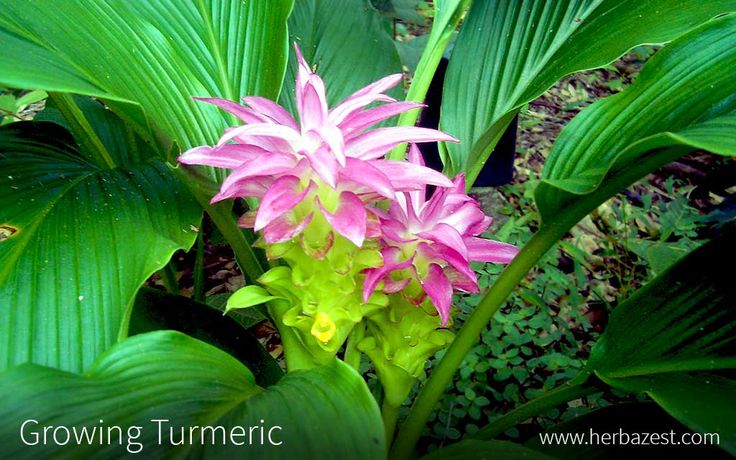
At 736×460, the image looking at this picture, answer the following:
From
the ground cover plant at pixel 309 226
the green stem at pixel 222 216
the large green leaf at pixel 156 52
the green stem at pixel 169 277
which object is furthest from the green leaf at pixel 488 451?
the green stem at pixel 169 277

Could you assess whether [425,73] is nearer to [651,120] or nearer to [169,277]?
[651,120]

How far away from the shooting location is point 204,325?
3.00 ft

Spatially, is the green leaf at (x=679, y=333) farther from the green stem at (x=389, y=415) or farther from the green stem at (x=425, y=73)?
the green stem at (x=425, y=73)

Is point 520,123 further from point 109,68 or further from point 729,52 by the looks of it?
point 109,68

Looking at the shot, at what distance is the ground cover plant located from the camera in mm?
579

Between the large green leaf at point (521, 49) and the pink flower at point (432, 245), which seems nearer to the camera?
the pink flower at point (432, 245)

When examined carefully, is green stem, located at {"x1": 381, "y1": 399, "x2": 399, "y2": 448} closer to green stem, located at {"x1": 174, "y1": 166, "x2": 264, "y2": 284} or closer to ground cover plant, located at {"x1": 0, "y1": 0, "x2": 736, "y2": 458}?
ground cover plant, located at {"x1": 0, "y1": 0, "x2": 736, "y2": 458}

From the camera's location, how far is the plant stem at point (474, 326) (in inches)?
30.8

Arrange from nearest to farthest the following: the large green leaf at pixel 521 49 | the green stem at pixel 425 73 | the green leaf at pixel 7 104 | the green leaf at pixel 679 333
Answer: the green leaf at pixel 679 333 < the large green leaf at pixel 521 49 < the green stem at pixel 425 73 < the green leaf at pixel 7 104

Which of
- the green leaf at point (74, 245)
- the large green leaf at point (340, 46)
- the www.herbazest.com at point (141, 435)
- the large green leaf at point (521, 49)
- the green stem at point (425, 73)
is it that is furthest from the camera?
the large green leaf at point (340, 46)

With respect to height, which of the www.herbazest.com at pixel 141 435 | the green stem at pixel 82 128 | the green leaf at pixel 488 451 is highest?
the green stem at pixel 82 128

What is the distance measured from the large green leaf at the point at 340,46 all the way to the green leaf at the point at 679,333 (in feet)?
2.00

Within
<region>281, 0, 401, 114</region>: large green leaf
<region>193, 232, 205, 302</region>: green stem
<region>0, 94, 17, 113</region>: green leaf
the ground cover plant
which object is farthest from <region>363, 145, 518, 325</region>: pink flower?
<region>0, 94, 17, 113</region>: green leaf

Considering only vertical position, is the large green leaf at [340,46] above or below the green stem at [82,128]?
above
